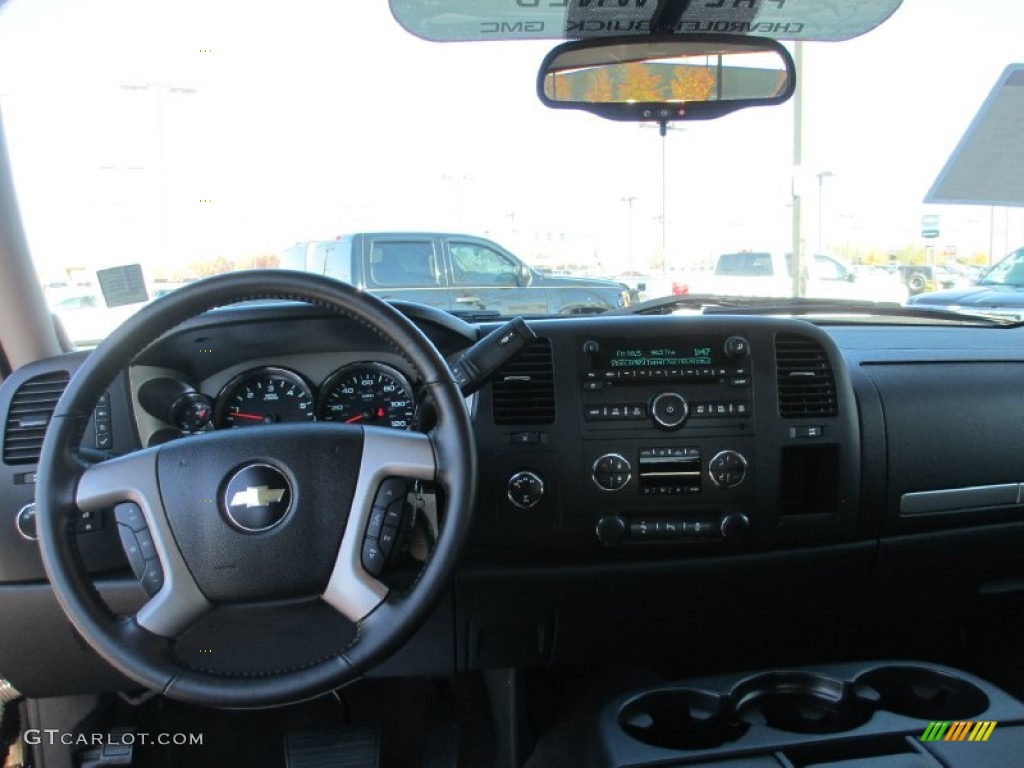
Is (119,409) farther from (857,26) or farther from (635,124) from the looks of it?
(857,26)

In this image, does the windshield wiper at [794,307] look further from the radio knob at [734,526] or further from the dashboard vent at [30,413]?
the dashboard vent at [30,413]

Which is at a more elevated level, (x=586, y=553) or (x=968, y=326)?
(x=968, y=326)

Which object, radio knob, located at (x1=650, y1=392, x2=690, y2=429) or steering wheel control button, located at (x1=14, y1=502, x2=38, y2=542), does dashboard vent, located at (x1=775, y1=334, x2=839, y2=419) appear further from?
steering wheel control button, located at (x1=14, y1=502, x2=38, y2=542)

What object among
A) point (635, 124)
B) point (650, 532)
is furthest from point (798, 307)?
point (650, 532)

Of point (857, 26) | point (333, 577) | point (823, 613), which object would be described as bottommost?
point (823, 613)

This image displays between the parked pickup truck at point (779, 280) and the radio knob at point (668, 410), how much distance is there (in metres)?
0.76

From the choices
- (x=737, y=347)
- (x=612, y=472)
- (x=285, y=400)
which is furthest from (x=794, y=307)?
(x=285, y=400)

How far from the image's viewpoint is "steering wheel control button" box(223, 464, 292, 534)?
5.69ft

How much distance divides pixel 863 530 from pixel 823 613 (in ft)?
1.00

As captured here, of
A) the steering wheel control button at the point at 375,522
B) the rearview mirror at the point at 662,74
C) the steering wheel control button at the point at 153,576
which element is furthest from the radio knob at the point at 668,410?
the steering wheel control button at the point at 153,576

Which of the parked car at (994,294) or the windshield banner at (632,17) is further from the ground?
the windshield banner at (632,17)

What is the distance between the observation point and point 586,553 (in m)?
2.56

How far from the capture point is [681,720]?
230 centimetres

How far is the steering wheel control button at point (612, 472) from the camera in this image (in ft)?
8.19
